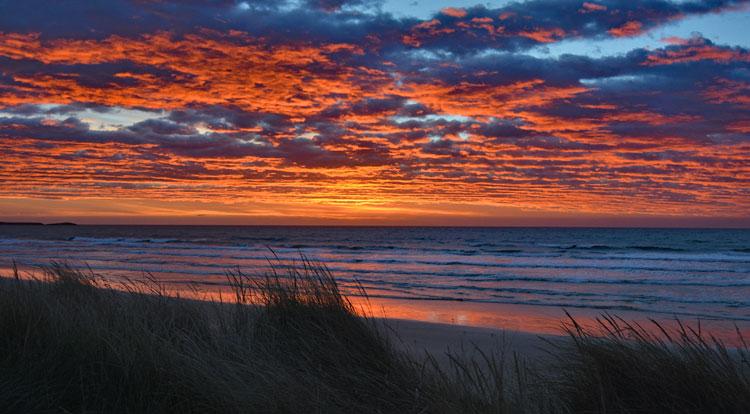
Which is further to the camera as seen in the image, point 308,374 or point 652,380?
point 308,374

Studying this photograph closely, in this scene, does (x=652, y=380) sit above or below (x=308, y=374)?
above

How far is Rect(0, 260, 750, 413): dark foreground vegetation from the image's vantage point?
4168 mm

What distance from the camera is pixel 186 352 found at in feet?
16.9

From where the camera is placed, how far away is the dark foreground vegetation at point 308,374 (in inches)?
164

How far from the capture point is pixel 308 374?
4.65 m

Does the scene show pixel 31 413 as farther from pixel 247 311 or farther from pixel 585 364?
pixel 585 364

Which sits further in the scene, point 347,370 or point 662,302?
point 662,302

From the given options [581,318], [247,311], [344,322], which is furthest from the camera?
[581,318]

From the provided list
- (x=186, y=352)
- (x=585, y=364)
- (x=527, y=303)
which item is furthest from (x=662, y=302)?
(x=186, y=352)

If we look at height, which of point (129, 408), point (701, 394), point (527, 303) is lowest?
point (527, 303)

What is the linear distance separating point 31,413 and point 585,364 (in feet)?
13.6

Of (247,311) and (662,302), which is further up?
(247,311)

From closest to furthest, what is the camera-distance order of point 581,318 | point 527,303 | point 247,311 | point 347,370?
point 347,370 < point 247,311 < point 581,318 < point 527,303

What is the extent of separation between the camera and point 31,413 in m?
4.20
